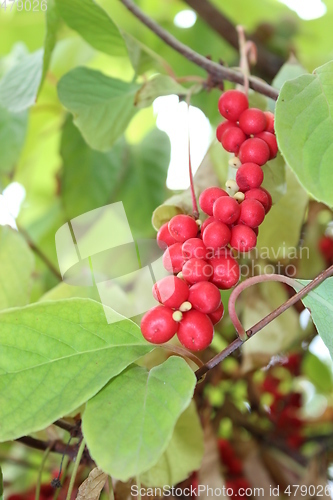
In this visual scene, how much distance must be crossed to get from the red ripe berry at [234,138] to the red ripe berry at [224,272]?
96mm

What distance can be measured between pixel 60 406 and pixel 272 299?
383 mm

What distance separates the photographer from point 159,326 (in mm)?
315

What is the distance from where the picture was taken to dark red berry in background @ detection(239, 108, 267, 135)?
0.37m

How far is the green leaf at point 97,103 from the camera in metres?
0.49

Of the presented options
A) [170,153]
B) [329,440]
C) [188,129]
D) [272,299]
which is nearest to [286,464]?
[329,440]

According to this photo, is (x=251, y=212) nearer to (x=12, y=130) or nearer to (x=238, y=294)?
(x=238, y=294)

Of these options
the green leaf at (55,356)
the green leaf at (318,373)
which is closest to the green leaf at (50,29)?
the green leaf at (55,356)

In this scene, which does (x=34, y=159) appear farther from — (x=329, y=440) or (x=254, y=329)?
(x=329, y=440)

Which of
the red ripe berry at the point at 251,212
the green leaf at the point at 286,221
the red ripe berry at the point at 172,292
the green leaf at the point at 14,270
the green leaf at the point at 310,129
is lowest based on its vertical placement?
the green leaf at the point at 14,270

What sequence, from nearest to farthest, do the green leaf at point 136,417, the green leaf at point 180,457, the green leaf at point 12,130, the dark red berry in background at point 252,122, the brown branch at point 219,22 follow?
the green leaf at point 136,417
the dark red berry in background at point 252,122
the green leaf at point 180,457
the green leaf at point 12,130
the brown branch at point 219,22

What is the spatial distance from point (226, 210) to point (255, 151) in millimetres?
59

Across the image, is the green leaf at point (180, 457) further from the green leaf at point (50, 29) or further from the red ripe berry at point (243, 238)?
the green leaf at point (50, 29)

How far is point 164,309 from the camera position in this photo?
32 cm

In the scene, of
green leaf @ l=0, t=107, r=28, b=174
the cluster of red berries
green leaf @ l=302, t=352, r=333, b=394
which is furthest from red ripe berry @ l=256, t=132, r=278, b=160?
green leaf @ l=302, t=352, r=333, b=394
